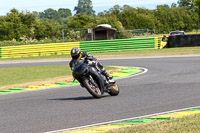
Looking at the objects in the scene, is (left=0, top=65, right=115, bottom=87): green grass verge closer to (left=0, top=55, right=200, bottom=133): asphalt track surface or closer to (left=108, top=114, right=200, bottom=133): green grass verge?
(left=0, top=55, right=200, bottom=133): asphalt track surface

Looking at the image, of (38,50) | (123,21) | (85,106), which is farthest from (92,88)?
(123,21)

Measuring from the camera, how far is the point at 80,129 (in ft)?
21.9

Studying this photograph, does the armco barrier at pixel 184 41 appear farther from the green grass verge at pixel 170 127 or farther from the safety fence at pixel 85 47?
the green grass verge at pixel 170 127

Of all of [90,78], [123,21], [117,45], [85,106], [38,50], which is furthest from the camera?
[123,21]

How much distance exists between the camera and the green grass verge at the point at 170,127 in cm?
593

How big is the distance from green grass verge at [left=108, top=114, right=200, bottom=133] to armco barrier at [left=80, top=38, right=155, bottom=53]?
2865 centimetres

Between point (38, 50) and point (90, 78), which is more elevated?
point (90, 78)

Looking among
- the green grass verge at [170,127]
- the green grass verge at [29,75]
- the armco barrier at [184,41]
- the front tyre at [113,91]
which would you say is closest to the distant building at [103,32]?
the armco barrier at [184,41]

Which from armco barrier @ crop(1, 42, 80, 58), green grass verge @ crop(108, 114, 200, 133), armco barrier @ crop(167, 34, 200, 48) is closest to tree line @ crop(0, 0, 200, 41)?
armco barrier @ crop(1, 42, 80, 58)

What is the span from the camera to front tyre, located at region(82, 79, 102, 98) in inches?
383

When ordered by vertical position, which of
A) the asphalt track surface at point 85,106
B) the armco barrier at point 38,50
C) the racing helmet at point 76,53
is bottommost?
the armco barrier at point 38,50

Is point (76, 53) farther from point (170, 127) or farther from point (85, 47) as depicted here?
point (85, 47)

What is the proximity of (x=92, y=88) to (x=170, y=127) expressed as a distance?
13.1ft

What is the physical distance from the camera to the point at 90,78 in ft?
32.5
